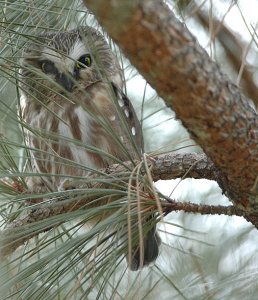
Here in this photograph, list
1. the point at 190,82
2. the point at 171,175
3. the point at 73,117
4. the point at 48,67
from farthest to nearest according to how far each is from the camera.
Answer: the point at 48,67 < the point at 73,117 < the point at 171,175 < the point at 190,82

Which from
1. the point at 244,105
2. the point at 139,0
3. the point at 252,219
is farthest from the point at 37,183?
the point at 139,0

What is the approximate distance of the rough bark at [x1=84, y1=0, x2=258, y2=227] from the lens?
98 cm

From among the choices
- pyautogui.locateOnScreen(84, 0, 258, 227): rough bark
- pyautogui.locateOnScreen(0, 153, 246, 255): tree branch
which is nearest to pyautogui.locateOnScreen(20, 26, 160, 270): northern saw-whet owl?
pyautogui.locateOnScreen(0, 153, 246, 255): tree branch

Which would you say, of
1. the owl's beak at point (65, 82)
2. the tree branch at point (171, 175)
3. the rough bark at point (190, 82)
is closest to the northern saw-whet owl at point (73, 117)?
the owl's beak at point (65, 82)

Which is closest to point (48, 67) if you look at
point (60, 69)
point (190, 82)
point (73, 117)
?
point (60, 69)

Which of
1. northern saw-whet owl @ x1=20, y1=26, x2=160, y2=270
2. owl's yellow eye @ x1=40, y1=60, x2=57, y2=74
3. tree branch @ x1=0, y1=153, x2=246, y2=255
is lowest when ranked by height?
tree branch @ x1=0, y1=153, x2=246, y2=255

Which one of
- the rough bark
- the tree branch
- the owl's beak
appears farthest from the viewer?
the owl's beak

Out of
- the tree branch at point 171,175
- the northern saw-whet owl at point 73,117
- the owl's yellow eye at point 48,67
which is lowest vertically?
the tree branch at point 171,175

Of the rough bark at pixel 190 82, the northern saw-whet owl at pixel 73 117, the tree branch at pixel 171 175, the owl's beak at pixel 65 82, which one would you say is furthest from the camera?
the owl's beak at pixel 65 82

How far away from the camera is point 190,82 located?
42.0 inches

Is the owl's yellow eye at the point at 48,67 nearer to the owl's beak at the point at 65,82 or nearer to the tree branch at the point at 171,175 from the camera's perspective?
the owl's beak at the point at 65,82

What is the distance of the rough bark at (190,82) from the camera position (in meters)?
0.98

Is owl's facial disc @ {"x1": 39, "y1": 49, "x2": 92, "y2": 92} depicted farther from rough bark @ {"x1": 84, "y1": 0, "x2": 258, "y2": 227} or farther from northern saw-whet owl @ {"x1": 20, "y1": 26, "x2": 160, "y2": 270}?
rough bark @ {"x1": 84, "y1": 0, "x2": 258, "y2": 227}

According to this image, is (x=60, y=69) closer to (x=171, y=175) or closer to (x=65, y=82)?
(x=65, y=82)
